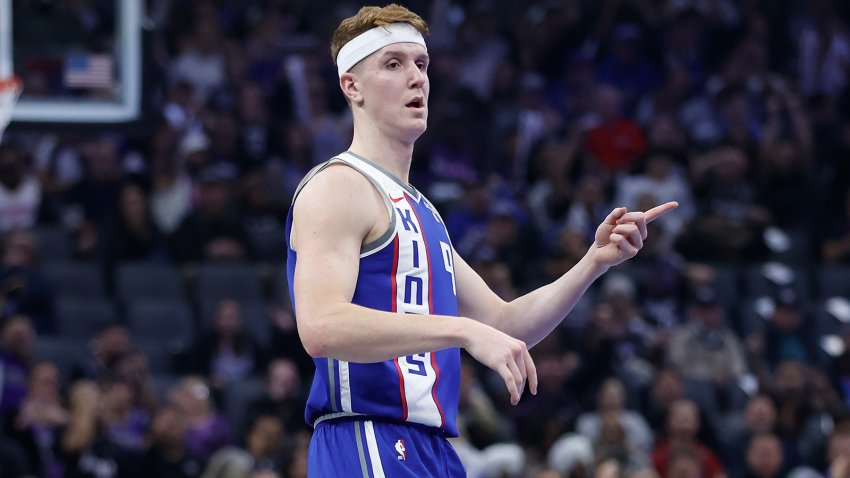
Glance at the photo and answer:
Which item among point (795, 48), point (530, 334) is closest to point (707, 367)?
point (795, 48)

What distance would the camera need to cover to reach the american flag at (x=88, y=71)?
10.0m

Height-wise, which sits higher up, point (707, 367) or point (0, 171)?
point (0, 171)

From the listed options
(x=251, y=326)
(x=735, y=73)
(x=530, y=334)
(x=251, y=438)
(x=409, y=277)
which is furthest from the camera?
(x=735, y=73)

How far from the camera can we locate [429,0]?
20312mm

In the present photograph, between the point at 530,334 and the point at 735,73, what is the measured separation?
46.0ft

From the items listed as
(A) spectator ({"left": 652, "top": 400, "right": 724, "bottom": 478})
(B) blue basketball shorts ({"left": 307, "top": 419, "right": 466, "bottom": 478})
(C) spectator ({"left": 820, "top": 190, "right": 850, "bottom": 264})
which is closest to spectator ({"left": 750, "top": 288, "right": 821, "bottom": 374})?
(C) spectator ({"left": 820, "top": 190, "right": 850, "bottom": 264})

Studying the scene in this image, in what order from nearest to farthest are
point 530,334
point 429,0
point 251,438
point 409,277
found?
point 409,277 < point 530,334 < point 251,438 < point 429,0

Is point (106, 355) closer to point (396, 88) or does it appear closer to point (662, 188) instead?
point (662, 188)

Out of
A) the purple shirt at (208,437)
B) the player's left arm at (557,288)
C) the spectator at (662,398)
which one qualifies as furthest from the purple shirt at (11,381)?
the player's left arm at (557,288)

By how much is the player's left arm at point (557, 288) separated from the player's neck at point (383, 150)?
1.89ft

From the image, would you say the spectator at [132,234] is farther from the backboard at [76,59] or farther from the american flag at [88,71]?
the american flag at [88,71]

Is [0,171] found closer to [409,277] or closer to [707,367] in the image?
[707,367]

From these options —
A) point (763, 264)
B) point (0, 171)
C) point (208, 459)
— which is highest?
point (0, 171)

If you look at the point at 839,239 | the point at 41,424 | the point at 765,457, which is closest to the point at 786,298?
the point at 839,239
